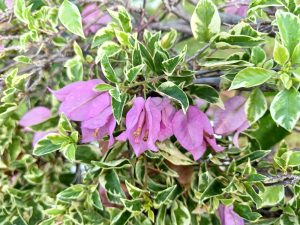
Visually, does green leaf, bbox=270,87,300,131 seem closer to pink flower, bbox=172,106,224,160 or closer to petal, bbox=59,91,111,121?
pink flower, bbox=172,106,224,160

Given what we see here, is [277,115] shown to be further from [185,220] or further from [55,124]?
[55,124]

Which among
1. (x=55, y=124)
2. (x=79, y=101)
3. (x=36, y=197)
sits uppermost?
(x=79, y=101)

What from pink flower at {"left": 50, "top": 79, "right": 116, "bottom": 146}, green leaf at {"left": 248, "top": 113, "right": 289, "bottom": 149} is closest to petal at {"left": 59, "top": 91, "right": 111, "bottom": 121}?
pink flower at {"left": 50, "top": 79, "right": 116, "bottom": 146}

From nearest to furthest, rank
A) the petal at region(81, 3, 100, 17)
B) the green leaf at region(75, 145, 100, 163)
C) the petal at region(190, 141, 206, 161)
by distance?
the petal at region(190, 141, 206, 161), the green leaf at region(75, 145, 100, 163), the petal at region(81, 3, 100, 17)

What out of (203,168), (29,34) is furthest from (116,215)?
(29,34)

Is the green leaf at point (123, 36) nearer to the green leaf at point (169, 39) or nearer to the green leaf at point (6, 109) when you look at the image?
the green leaf at point (169, 39)

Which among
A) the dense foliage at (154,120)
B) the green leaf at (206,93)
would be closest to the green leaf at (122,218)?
the dense foliage at (154,120)

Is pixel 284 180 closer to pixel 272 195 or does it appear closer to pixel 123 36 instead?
pixel 272 195
